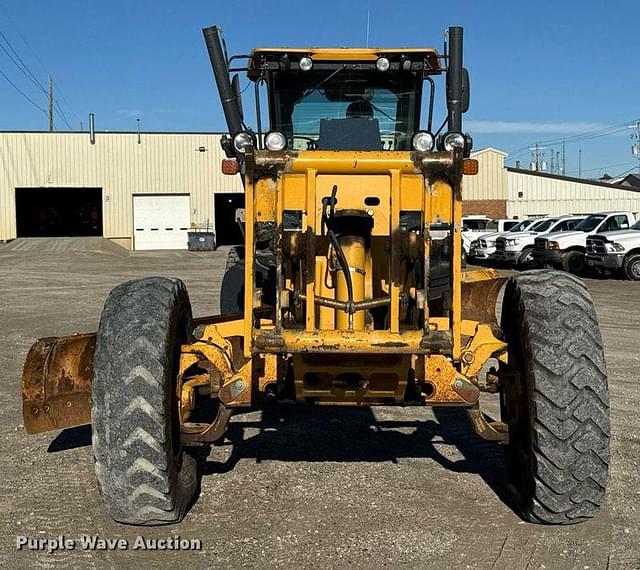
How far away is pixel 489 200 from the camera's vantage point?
5006 centimetres

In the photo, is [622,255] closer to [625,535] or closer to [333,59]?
[333,59]

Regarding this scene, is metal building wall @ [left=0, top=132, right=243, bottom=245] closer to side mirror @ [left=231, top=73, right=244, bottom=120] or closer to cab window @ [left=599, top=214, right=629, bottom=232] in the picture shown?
cab window @ [left=599, top=214, right=629, bottom=232]

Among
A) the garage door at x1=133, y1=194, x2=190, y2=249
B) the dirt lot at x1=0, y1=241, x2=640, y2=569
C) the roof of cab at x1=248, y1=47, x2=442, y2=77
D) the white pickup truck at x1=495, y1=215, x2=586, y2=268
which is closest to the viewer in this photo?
the dirt lot at x1=0, y1=241, x2=640, y2=569

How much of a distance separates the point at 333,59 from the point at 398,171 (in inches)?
106

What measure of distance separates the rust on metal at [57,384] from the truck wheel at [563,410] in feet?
8.33

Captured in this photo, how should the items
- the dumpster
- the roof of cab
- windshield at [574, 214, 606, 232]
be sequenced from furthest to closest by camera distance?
the dumpster < windshield at [574, 214, 606, 232] < the roof of cab

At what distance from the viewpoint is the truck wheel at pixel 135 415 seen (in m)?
4.27

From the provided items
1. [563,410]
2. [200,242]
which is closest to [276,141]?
[563,410]

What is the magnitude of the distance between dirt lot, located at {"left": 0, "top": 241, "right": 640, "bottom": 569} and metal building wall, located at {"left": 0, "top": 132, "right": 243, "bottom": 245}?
37.9 metres

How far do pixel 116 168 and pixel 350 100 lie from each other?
39.5 meters

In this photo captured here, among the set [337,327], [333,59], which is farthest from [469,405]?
[333,59]

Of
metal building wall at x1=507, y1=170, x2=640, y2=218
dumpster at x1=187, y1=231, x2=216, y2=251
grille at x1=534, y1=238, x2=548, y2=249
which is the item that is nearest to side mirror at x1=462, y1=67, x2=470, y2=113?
grille at x1=534, y1=238, x2=548, y2=249

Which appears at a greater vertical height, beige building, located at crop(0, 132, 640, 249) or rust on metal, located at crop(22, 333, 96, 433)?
beige building, located at crop(0, 132, 640, 249)

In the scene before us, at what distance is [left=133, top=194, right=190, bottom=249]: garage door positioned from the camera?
44.9 metres
